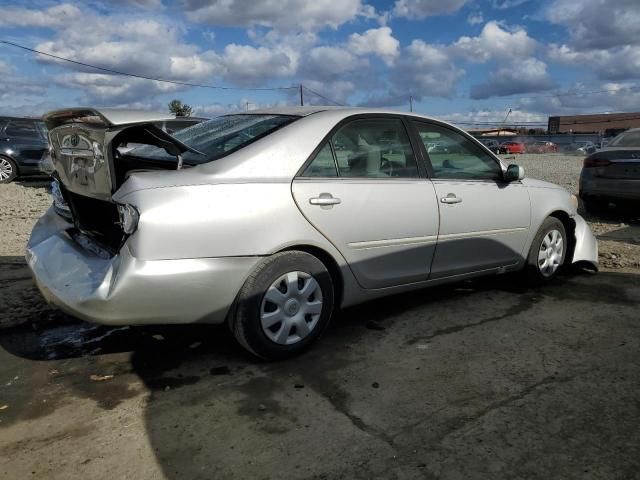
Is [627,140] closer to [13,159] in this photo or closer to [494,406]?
[494,406]

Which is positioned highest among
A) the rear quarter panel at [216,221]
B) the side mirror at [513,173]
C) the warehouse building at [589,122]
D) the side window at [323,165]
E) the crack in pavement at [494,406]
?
the warehouse building at [589,122]

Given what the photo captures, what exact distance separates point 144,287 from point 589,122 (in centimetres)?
9067

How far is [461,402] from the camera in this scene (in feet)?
9.37

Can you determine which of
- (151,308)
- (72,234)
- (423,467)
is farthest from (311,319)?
(72,234)

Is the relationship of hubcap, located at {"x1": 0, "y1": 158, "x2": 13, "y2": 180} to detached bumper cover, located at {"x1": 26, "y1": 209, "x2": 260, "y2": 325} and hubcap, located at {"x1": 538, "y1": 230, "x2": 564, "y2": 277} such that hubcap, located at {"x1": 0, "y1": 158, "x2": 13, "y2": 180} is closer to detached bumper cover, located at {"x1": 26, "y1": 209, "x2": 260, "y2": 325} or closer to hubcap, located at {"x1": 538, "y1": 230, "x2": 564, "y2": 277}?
detached bumper cover, located at {"x1": 26, "y1": 209, "x2": 260, "y2": 325}

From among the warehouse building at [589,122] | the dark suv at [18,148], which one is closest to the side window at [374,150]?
the dark suv at [18,148]

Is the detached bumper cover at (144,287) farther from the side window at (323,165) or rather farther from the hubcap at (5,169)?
the hubcap at (5,169)

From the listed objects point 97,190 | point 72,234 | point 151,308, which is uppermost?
point 97,190

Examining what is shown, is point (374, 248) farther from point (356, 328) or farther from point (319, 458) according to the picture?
point (319, 458)

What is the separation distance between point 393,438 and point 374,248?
1.37 meters

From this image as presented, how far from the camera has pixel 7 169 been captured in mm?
12797

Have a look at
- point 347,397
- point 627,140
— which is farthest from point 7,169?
point 627,140

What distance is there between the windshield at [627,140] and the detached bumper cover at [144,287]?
7.39 m

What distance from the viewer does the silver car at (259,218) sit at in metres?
2.86
